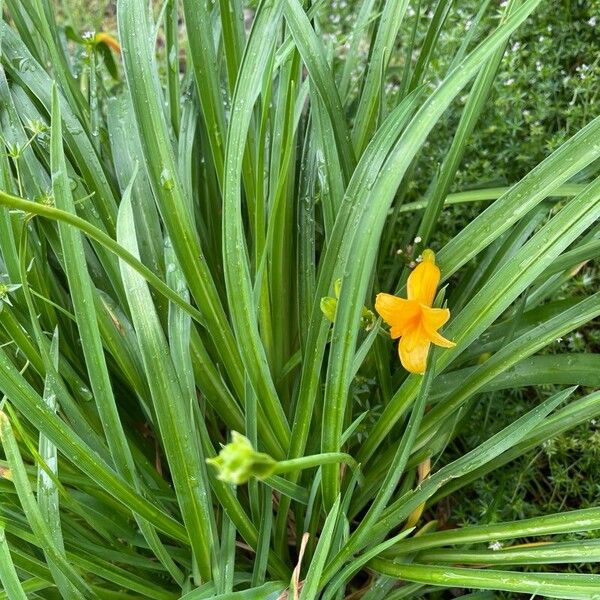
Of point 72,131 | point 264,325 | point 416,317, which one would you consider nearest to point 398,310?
point 416,317

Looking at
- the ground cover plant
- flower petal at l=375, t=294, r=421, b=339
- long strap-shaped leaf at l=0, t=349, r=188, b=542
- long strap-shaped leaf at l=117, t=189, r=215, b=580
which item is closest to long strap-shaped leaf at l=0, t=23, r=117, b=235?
the ground cover plant

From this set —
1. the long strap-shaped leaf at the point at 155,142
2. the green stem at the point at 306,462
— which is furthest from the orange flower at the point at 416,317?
the long strap-shaped leaf at the point at 155,142

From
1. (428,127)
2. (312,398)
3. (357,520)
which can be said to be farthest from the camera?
(357,520)

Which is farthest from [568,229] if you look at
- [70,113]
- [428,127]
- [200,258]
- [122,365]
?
[70,113]

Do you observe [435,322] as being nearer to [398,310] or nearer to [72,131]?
[398,310]

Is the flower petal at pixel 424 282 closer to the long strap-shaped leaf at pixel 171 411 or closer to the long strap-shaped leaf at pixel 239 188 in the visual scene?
the long strap-shaped leaf at pixel 239 188

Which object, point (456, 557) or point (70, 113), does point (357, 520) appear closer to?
point (456, 557)
